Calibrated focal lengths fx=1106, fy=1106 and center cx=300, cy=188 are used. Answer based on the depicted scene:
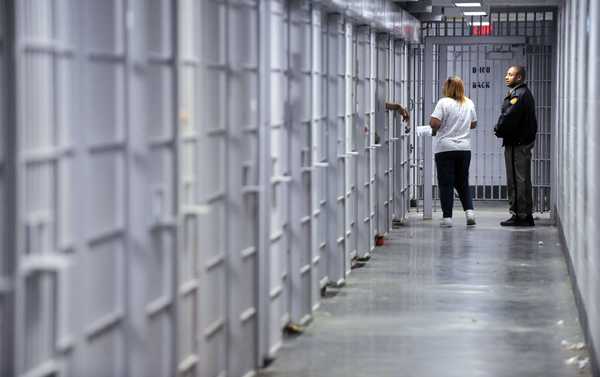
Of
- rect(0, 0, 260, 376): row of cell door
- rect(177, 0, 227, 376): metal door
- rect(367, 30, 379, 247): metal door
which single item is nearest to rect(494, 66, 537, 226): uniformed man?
rect(367, 30, 379, 247): metal door

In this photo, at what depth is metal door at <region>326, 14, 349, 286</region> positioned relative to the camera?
8.56 meters

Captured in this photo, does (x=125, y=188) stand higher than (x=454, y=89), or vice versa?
(x=454, y=89)

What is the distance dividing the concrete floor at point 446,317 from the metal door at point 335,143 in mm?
267

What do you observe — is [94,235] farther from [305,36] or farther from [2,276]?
[305,36]

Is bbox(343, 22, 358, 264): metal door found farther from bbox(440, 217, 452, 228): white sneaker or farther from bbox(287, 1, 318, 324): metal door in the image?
bbox(440, 217, 452, 228): white sneaker

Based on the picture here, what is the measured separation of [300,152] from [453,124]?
5.96m

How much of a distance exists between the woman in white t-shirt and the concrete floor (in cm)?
123

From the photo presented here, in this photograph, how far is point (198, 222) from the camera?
16.0 ft

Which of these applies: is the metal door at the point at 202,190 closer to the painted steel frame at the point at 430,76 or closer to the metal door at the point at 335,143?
the metal door at the point at 335,143

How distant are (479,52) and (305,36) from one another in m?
8.94

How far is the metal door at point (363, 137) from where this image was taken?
9.87m

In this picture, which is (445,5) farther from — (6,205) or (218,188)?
(6,205)

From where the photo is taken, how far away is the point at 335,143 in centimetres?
861

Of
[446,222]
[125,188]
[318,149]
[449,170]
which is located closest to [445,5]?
[449,170]
